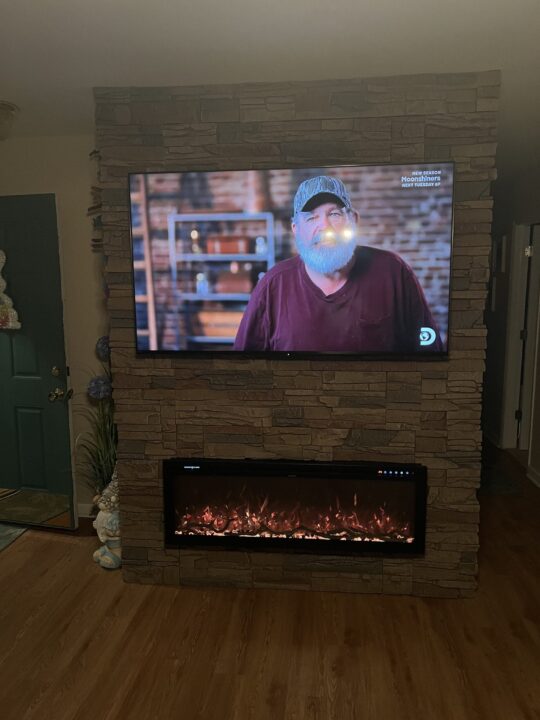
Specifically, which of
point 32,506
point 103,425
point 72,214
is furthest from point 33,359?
point 32,506

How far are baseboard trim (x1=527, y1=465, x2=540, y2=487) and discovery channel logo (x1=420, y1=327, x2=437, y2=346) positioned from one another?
Result: 2426 millimetres

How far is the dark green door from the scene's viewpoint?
3092mm

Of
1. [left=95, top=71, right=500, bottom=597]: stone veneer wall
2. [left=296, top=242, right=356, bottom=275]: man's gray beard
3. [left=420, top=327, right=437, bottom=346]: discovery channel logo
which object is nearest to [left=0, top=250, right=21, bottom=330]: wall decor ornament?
[left=95, top=71, right=500, bottom=597]: stone veneer wall

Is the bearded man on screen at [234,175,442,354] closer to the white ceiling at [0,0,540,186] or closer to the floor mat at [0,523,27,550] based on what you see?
the white ceiling at [0,0,540,186]

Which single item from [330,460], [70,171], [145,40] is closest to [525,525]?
[330,460]

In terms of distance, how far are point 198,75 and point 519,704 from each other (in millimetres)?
2814

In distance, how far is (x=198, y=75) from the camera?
2.27 metres

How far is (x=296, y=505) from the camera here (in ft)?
8.55

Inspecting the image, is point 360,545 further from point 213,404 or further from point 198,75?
point 198,75

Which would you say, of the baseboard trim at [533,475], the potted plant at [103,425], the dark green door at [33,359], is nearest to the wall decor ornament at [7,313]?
the dark green door at [33,359]

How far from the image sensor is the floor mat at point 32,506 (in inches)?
133

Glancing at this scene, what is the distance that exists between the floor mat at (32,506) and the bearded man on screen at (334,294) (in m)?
1.89

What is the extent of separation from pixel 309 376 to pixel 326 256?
0.56m

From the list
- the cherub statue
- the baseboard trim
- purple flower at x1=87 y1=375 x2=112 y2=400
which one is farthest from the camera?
the baseboard trim
